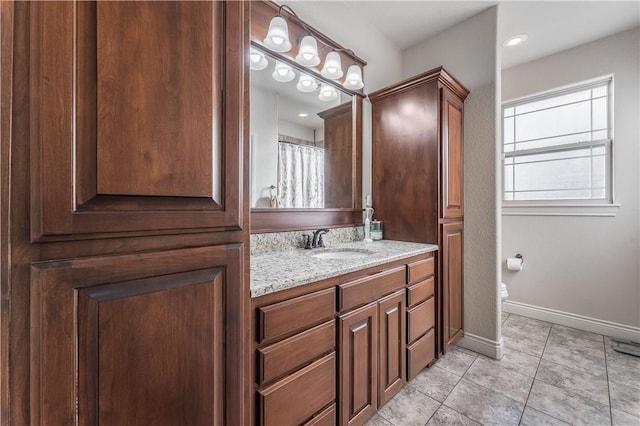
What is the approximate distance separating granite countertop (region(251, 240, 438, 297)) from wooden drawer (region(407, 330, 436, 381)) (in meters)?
0.59

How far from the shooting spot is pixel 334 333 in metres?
1.18

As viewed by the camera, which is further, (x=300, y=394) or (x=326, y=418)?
(x=326, y=418)

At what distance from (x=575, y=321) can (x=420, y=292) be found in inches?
80.5

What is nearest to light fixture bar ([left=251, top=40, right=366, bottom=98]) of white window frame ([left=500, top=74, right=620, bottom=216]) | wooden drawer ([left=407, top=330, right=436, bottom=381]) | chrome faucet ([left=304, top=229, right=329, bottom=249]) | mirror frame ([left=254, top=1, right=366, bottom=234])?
mirror frame ([left=254, top=1, right=366, bottom=234])

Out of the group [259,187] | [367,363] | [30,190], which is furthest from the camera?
[259,187]

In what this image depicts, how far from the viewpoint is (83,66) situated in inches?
21.0

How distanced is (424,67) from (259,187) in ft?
6.78

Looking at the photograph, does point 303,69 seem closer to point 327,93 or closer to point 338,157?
point 327,93

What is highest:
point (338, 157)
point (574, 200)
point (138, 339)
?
point (338, 157)

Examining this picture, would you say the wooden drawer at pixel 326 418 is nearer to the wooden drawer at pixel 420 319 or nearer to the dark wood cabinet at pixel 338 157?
the wooden drawer at pixel 420 319

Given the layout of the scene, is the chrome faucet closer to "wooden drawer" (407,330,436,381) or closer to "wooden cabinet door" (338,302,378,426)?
"wooden cabinet door" (338,302,378,426)

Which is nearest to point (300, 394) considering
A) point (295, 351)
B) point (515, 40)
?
point (295, 351)

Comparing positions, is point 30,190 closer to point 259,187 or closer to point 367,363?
point 259,187

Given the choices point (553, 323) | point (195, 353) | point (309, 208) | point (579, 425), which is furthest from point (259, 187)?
point (553, 323)
